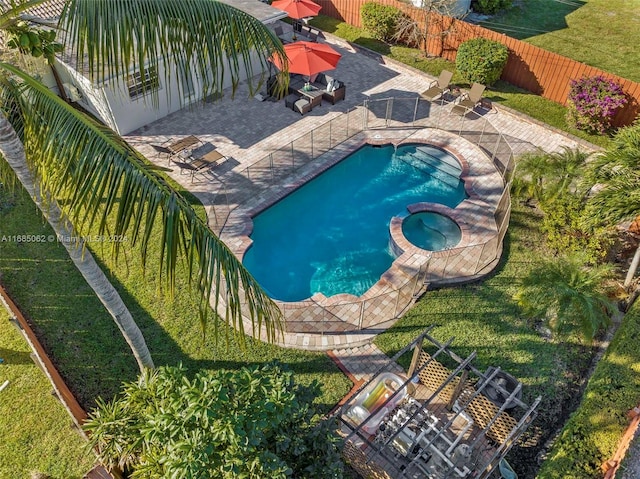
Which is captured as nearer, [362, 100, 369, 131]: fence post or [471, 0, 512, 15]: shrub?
[362, 100, 369, 131]: fence post

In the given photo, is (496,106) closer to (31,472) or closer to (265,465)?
(265,465)

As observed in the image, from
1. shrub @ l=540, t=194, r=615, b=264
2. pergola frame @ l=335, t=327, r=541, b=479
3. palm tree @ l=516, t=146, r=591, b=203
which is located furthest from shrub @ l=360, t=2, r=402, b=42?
pergola frame @ l=335, t=327, r=541, b=479

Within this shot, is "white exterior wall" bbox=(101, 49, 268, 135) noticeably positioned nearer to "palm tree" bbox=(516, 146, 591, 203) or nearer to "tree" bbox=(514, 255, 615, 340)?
"palm tree" bbox=(516, 146, 591, 203)

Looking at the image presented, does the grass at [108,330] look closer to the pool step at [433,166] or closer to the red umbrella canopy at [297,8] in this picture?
the pool step at [433,166]

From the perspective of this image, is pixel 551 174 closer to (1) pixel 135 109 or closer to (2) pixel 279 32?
(1) pixel 135 109

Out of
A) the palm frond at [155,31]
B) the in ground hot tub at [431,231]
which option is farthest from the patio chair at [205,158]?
the palm frond at [155,31]
